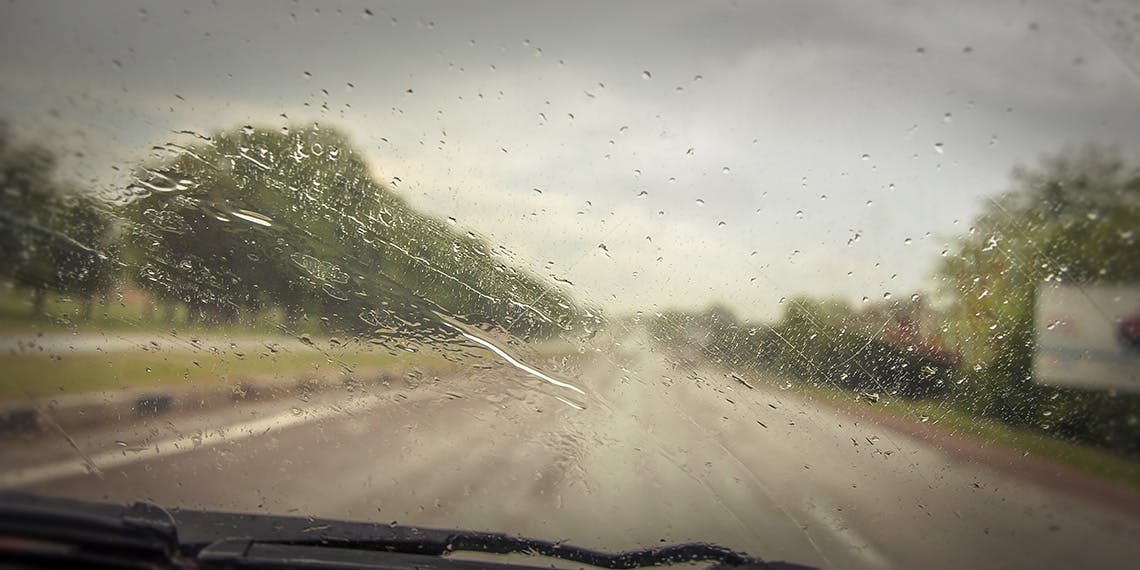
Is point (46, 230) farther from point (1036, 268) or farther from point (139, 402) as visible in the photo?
point (1036, 268)

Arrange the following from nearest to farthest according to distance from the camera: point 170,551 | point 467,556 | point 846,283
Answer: point 170,551 → point 467,556 → point 846,283

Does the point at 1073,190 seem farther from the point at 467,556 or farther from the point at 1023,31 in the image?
the point at 467,556

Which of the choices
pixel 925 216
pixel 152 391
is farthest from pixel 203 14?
pixel 925 216

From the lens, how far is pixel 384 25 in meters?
5.17

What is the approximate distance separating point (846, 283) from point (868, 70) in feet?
3.99

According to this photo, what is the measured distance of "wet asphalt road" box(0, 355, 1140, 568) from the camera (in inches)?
190

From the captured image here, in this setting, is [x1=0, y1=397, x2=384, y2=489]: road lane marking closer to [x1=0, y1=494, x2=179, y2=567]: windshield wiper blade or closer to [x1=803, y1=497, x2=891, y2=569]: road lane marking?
[x1=0, y1=494, x2=179, y2=567]: windshield wiper blade

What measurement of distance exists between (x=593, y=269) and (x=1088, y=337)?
270 cm

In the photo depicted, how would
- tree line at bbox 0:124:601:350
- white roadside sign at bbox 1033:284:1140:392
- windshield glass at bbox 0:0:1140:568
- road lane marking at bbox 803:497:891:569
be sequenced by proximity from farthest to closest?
tree line at bbox 0:124:601:350 < road lane marking at bbox 803:497:891:569 < windshield glass at bbox 0:0:1140:568 < white roadside sign at bbox 1033:284:1140:392

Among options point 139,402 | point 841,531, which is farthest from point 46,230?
point 841,531

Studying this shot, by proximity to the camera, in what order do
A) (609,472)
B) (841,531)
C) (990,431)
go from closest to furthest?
1. (990,431)
2. (841,531)
3. (609,472)

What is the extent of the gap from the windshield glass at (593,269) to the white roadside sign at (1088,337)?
0.05 feet

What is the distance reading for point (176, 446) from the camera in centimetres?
505

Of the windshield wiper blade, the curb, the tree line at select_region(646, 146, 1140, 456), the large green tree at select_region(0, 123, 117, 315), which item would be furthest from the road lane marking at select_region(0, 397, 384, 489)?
the tree line at select_region(646, 146, 1140, 456)
